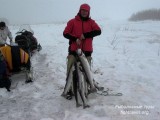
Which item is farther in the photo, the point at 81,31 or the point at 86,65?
the point at 81,31

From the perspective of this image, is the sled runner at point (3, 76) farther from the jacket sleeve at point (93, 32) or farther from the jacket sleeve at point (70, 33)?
the jacket sleeve at point (93, 32)

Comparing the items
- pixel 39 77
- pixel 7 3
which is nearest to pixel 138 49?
pixel 39 77

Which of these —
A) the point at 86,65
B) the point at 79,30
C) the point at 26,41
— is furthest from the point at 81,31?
the point at 26,41

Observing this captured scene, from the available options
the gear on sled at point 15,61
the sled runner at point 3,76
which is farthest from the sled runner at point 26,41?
the sled runner at point 3,76

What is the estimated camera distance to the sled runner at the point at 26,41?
11.7 m

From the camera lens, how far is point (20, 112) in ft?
21.9

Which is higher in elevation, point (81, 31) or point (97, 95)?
point (81, 31)

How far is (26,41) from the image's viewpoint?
39.0 ft

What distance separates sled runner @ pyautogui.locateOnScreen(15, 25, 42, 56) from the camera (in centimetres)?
1170

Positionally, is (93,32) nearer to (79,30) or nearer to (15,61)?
(79,30)

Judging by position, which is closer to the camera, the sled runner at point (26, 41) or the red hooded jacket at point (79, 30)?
the red hooded jacket at point (79, 30)

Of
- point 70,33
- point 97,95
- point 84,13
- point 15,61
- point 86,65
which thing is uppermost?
point 84,13

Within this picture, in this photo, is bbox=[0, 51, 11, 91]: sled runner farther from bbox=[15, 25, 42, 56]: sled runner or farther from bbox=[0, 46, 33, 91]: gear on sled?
bbox=[15, 25, 42, 56]: sled runner

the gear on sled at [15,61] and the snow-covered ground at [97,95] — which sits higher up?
the gear on sled at [15,61]
